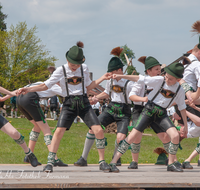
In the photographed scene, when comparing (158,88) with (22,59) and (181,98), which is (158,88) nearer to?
(181,98)

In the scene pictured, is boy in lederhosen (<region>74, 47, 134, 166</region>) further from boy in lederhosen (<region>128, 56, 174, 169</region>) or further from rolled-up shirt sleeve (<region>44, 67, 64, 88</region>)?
rolled-up shirt sleeve (<region>44, 67, 64, 88</region>)

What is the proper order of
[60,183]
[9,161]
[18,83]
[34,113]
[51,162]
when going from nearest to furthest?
[60,183], [51,162], [34,113], [9,161], [18,83]

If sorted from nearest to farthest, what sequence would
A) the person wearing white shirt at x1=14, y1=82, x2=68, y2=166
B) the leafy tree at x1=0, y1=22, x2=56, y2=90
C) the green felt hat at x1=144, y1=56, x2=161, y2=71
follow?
the green felt hat at x1=144, y1=56, x2=161, y2=71, the person wearing white shirt at x1=14, y1=82, x2=68, y2=166, the leafy tree at x1=0, y1=22, x2=56, y2=90

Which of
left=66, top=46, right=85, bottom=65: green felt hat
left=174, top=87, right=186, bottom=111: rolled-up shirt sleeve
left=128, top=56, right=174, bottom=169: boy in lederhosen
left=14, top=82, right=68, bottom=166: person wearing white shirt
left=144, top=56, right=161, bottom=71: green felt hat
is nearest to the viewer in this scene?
left=66, top=46, right=85, bottom=65: green felt hat

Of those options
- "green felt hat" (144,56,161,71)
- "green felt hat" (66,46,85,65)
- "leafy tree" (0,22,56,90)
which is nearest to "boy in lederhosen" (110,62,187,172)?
"green felt hat" (144,56,161,71)

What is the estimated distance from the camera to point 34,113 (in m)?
6.04

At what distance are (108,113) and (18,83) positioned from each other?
107 feet

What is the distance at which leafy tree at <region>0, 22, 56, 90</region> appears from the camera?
36969 millimetres

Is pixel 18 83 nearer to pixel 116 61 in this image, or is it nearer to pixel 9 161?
pixel 9 161

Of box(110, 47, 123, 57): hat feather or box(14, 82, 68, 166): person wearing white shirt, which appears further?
box(110, 47, 123, 57): hat feather

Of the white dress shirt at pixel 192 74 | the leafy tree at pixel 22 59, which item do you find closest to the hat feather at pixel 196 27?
the white dress shirt at pixel 192 74

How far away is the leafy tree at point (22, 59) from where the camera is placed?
36969 mm

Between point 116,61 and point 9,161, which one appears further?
point 9,161

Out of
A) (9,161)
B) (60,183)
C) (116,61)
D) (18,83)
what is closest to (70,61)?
(116,61)
